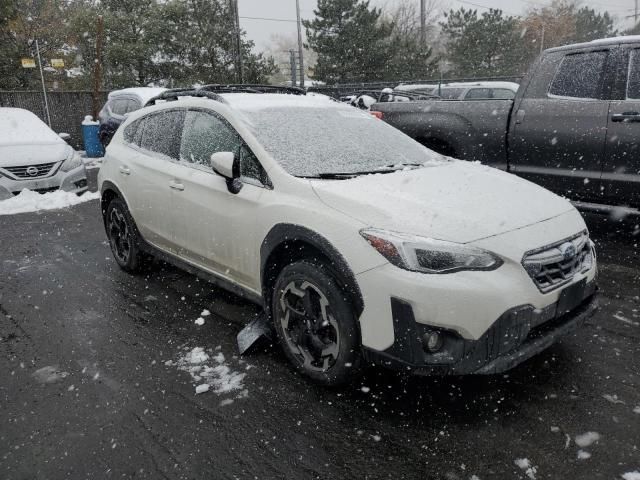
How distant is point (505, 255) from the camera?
2.50 meters

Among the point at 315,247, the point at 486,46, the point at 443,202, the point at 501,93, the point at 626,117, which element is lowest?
the point at 315,247

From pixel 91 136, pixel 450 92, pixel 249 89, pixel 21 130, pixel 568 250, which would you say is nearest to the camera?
pixel 568 250

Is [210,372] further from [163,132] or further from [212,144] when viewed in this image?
[163,132]

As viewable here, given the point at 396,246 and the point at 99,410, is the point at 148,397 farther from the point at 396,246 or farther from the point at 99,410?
the point at 396,246

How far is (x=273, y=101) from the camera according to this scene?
392 centimetres

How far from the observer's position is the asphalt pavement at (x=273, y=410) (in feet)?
7.80

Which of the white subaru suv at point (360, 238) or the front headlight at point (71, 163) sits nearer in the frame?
the white subaru suv at point (360, 238)

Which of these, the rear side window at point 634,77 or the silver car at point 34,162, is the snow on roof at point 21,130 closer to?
the silver car at point 34,162

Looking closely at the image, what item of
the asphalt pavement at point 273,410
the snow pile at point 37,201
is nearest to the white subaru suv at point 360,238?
the asphalt pavement at point 273,410

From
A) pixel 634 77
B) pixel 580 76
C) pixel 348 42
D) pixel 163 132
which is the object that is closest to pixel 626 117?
pixel 634 77

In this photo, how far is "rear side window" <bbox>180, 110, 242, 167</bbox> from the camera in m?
3.52

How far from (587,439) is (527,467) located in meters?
0.40

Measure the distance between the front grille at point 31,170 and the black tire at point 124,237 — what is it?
4085 mm

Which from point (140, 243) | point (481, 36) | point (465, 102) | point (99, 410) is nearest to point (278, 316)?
point (99, 410)
